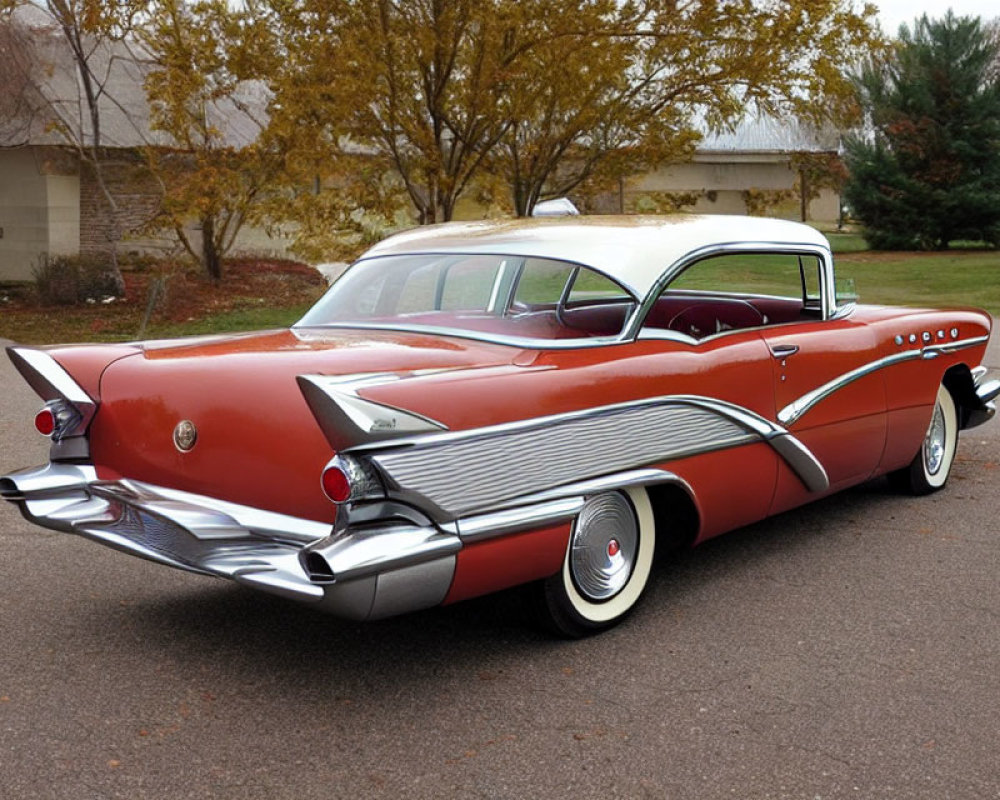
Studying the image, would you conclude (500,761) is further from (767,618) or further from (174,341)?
(174,341)

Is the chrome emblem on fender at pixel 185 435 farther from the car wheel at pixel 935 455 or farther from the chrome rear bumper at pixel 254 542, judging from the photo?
the car wheel at pixel 935 455

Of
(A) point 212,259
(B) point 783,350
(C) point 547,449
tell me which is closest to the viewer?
(C) point 547,449

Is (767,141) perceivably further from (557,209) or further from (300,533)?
(300,533)

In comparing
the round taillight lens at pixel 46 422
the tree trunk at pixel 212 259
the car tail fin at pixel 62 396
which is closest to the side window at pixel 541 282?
the car tail fin at pixel 62 396

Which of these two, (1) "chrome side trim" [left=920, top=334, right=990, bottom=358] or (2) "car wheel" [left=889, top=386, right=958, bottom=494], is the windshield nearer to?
(1) "chrome side trim" [left=920, top=334, right=990, bottom=358]

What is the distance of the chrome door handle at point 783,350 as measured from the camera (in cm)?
509

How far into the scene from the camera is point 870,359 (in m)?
5.66

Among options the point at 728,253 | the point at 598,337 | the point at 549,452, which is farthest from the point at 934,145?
the point at 549,452

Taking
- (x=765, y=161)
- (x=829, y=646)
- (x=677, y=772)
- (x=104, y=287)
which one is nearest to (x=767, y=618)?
(x=829, y=646)

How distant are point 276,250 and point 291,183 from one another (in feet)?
24.5

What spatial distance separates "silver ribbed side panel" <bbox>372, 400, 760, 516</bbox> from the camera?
3.61m

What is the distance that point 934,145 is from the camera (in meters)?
31.4

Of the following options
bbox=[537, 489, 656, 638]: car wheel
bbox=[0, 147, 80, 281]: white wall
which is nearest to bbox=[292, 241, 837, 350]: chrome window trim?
bbox=[537, 489, 656, 638]: car wheel

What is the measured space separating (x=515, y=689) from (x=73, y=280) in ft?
56.5
